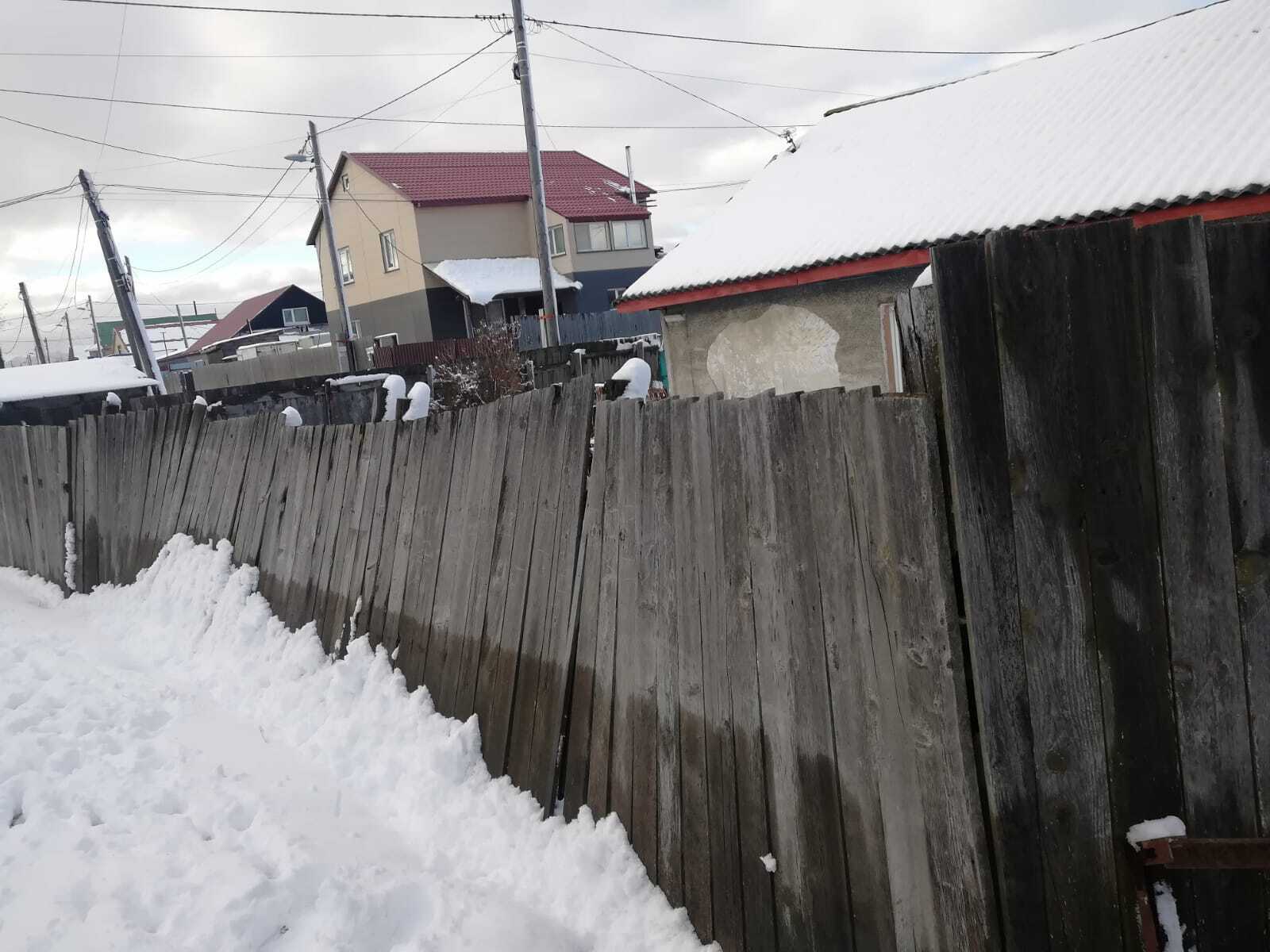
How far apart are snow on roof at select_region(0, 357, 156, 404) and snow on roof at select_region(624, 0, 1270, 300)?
22.5m

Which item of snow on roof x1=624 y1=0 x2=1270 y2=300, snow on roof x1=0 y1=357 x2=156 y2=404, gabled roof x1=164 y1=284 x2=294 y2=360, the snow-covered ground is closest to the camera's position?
the snow-covered ground

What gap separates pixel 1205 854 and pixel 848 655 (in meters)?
0.87

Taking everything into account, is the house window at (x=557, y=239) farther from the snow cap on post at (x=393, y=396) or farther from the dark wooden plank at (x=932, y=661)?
the dark wooden plank at (x=932, y=661)

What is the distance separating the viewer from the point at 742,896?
261cm

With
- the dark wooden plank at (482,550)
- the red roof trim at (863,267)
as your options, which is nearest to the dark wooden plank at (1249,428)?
the dark wooden plank at (482,550)

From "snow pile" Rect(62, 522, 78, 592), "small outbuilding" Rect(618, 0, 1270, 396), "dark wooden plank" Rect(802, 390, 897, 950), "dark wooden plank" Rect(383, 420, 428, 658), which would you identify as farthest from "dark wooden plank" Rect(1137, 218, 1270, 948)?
"snow pile" Rect(62, 522, 78, 592)

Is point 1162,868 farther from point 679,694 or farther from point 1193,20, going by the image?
point 1193,20

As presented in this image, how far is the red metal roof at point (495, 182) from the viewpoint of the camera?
3331 centimetres

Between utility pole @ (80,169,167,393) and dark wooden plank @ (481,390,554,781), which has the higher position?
utility pole @ (80,169,167,393)

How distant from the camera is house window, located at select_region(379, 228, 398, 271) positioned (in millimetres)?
34250

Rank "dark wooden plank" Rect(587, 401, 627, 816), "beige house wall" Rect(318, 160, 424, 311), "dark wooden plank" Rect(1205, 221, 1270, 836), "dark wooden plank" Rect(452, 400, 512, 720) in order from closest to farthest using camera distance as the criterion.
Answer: "dark wooden plank" Rect(1205, 221, 1270, 836), "dark wooden plank" Rect(587, 401, 627, 816), "dark wooden plank" Rect(452, 400, 512, 720), "beige house wall" Rect(318, 160, 424, 311)

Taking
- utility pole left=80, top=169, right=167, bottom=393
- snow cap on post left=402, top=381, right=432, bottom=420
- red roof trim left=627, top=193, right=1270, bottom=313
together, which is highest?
utility pole left=80, top=169, right=167, bottom=393

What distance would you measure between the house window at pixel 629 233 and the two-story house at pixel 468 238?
0.15 feet

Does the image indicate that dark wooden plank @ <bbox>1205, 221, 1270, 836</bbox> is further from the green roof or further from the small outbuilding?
the green roof
